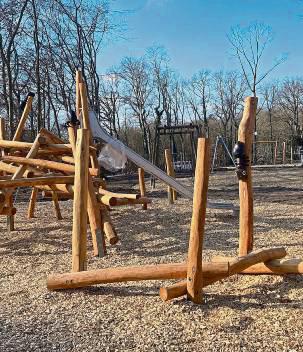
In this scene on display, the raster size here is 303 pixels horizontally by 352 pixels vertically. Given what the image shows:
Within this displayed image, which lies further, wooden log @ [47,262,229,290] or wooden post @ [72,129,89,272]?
wooden post @ [72,129,89,272]

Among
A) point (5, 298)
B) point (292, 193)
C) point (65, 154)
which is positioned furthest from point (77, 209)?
point (292, 193)

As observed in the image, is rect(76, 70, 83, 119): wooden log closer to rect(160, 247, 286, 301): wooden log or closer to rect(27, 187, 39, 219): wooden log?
rect(27, 187, 39, 219): wooden log

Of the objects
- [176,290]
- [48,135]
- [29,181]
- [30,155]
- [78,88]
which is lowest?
[176,290]

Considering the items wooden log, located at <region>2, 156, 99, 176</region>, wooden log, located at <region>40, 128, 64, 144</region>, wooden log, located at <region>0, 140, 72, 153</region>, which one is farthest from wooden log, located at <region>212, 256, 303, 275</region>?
wooden log, located at <region>40, 128, 64, 144</region>

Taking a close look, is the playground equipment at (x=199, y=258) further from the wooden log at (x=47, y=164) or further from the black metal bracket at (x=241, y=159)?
the wooden log at (x=47, y=164)

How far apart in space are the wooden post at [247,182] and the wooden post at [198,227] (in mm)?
581

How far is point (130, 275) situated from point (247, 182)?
52.2 inches

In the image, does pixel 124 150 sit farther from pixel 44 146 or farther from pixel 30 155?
pixel 30 155

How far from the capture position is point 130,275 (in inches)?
139

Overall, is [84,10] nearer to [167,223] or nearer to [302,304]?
[167,223]

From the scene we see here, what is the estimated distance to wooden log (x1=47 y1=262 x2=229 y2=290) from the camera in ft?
11.2

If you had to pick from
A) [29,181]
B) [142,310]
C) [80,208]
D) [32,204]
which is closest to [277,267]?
[142,310]

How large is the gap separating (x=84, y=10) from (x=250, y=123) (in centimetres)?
2110

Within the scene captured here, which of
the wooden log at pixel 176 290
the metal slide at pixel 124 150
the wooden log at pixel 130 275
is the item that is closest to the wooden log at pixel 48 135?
the metal slide at pixel 124 150
